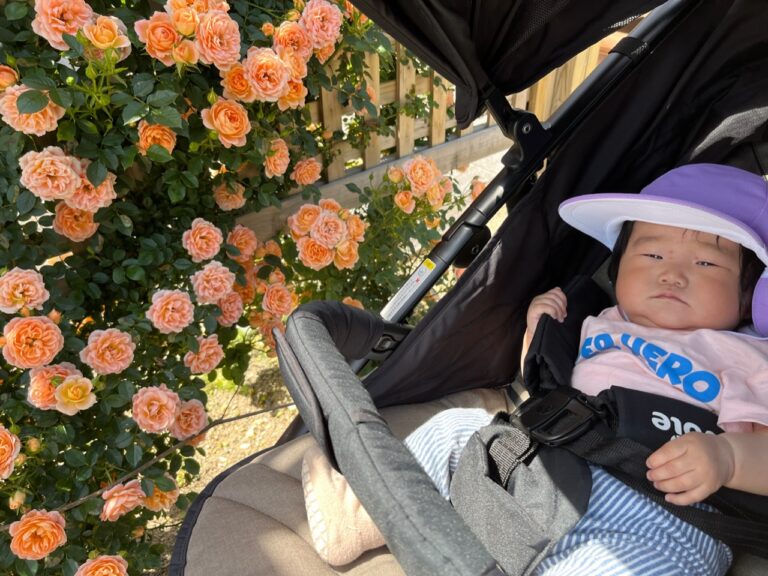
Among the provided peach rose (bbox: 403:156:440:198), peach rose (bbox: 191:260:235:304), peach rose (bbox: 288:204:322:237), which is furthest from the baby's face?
peach rose (bbox: 191:260:235:304)

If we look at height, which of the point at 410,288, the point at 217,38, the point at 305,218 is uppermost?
the point at 217,38

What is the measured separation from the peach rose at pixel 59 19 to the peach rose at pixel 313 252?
78 cm

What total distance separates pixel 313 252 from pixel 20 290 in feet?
2.51

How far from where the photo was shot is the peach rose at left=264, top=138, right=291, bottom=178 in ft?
5.76

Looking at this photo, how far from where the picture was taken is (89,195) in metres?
1.46

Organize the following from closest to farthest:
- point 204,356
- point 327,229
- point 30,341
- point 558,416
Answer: point 558,416 → point 30,341 → point 204,356 → point 327,229

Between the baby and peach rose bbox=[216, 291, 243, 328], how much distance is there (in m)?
0.62

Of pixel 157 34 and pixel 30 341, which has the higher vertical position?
pixel 157 34

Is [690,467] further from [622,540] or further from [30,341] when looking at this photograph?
[30,341]

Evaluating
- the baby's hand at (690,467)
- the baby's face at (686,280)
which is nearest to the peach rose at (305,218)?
the baby's face at (686,280)

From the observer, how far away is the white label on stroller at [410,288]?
60.2 inches

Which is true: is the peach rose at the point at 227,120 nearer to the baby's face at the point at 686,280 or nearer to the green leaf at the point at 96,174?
the green leaf at the point at 96,174

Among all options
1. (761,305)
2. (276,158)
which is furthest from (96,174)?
(761,305)

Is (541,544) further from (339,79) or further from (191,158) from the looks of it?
(339,79)
